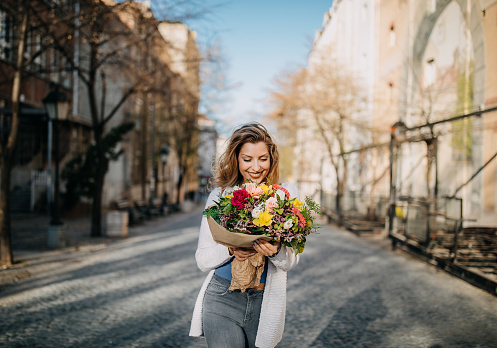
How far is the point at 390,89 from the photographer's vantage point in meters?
22.9

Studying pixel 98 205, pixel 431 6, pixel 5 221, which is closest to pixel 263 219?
pixel 5 221

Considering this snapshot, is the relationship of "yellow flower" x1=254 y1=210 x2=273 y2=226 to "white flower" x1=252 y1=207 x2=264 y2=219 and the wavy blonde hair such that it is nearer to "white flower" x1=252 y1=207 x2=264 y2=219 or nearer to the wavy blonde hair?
"white flower" x1=252 y1=207 x2=264 y2=219

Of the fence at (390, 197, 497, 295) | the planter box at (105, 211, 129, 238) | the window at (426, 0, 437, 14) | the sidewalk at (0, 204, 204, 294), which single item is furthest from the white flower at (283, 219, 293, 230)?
the window at (426, 0, 437, 14)

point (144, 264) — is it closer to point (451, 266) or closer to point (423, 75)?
point (451, 266)

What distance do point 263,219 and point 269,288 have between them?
519 mm

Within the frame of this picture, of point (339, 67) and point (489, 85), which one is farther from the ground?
point (339, 67)

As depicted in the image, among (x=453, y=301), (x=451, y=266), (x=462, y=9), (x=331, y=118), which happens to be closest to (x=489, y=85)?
(x=462, y=9)

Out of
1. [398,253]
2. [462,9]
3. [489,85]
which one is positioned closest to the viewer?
[398,253]

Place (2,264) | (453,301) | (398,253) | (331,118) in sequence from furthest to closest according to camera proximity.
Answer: (331,118) < (398,253) < (2,264) < (453,301)

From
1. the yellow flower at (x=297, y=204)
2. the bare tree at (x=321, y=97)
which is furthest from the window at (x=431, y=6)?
the yellow flower at (x=297, y=204)

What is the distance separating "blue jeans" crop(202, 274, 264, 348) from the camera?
2.29m

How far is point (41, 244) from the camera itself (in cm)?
1141

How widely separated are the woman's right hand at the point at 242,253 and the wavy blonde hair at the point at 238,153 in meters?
0.55

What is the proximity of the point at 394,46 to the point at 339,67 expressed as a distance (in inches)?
122
